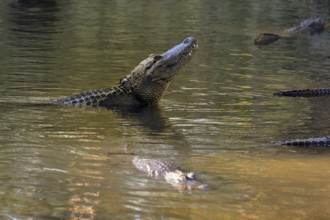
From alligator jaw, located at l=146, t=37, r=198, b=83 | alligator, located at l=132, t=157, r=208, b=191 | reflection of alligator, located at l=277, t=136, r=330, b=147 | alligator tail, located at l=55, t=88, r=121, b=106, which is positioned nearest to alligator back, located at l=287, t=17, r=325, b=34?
alligator jaw, located at l=146, t=37, r=198, b=83

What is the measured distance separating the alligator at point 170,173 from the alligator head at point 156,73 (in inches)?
160

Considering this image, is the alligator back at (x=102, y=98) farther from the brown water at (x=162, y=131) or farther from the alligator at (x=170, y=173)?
the alligator at (x=170, y=173)

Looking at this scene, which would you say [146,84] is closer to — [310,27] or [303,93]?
[303,93]

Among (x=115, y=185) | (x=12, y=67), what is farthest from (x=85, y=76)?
(x=115, y=185)

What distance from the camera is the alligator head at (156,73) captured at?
12219 mm

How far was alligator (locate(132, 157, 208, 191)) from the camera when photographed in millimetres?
7395

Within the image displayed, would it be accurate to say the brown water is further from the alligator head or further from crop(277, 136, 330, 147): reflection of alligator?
the alligator head

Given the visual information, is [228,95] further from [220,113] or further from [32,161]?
[32,161]

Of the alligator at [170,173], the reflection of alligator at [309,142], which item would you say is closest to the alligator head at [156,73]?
the reflection of alligator at [309,142]

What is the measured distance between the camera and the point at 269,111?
11.8 meters

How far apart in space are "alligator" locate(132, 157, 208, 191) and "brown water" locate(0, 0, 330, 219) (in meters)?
0.11

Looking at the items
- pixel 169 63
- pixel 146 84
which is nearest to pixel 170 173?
pixel 169 63

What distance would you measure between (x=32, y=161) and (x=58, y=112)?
3.05 m

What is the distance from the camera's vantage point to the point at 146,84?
12.4 m
